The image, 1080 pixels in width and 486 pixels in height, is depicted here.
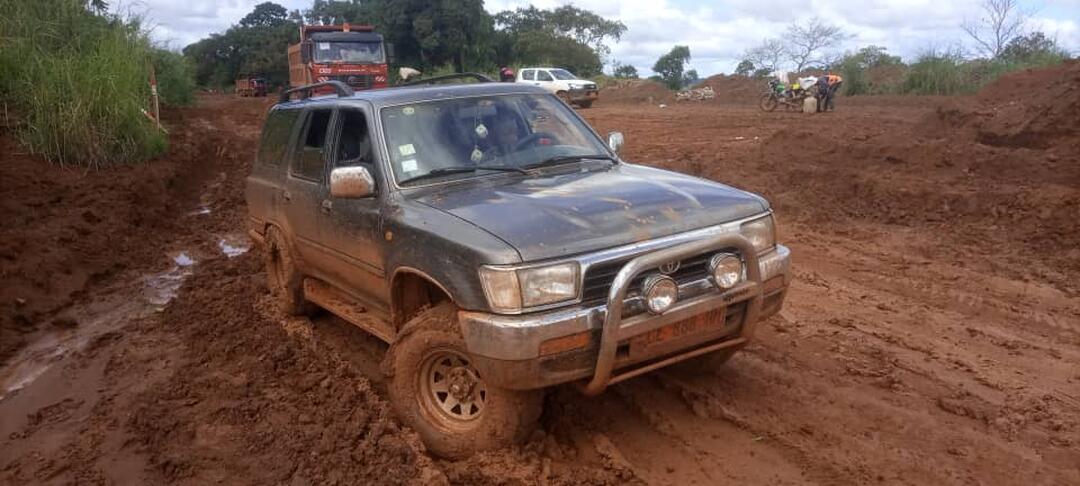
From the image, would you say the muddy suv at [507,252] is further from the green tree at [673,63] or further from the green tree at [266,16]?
the green tree at [266,16]

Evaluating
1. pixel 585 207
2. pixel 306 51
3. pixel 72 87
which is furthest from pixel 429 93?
pixel 306 51

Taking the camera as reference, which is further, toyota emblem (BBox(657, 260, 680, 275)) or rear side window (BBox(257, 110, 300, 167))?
rear side window (BBox(257, 110, 300, 167))

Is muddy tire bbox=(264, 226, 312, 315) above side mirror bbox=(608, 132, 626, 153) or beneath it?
beneath

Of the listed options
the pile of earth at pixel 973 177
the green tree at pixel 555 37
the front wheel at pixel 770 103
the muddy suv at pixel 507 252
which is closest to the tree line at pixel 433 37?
the green tree at pixel 555 37

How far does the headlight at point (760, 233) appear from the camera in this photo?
4.12 m

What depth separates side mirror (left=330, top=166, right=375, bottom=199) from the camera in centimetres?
428

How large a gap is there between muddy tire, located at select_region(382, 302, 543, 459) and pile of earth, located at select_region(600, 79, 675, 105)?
33115 mm

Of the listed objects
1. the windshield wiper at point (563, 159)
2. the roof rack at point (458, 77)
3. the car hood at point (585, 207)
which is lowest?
the car hood at point (585, 207)

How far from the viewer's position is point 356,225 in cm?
463

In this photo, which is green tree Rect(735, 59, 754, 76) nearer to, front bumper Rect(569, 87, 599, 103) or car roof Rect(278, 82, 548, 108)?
front bumper Rect(569, 87, 599, 103)

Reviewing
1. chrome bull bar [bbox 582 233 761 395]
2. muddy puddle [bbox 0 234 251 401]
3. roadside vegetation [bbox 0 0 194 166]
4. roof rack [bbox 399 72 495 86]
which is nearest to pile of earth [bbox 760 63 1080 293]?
chrome bull bar [bbox 582 233 761 395]

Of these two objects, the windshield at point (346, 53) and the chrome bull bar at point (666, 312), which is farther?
the windshield at point (346, 53)

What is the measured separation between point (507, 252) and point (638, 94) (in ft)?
121

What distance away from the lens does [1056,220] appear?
8023mm
